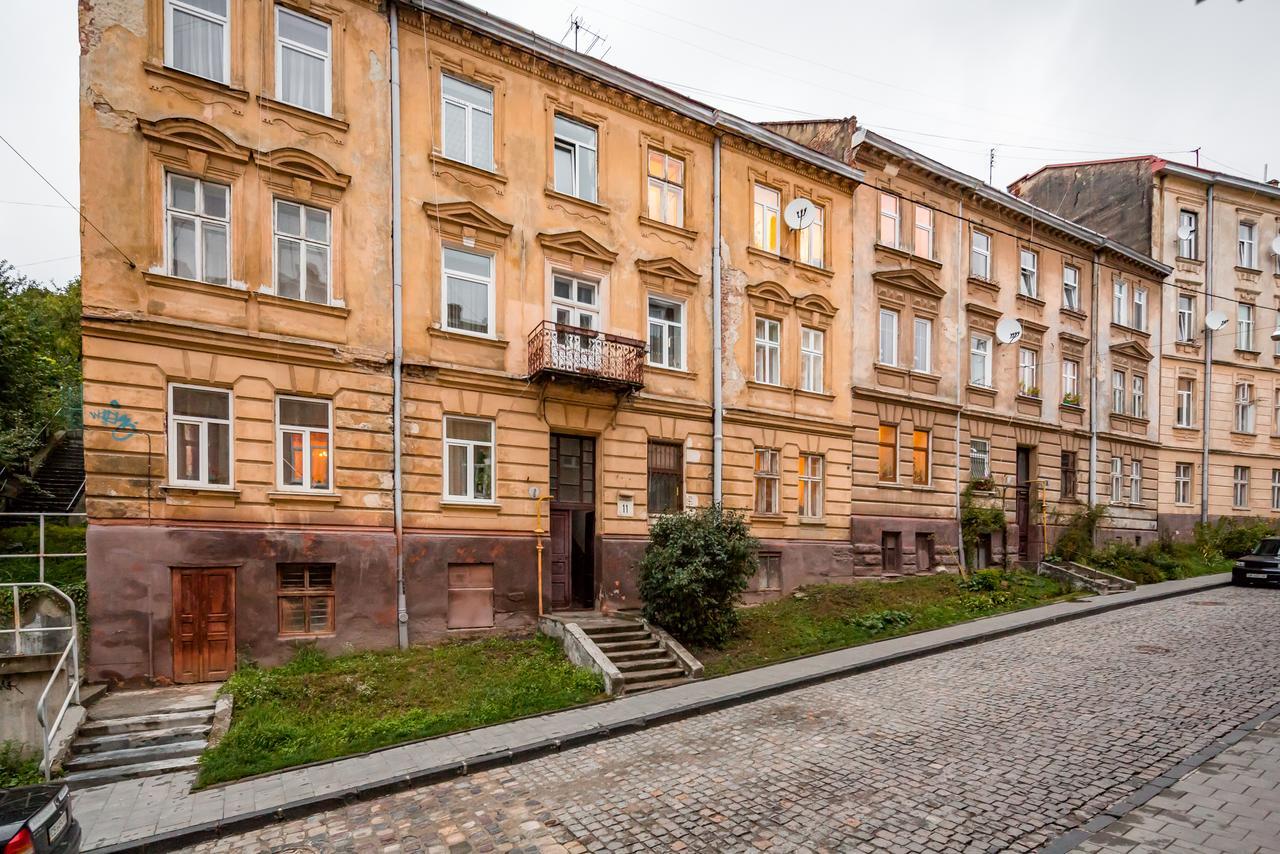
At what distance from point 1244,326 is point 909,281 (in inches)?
783

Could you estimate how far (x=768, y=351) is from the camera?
18.1 metres

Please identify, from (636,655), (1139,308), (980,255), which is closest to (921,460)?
(980,255)

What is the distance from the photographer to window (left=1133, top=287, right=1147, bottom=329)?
27.1 metres

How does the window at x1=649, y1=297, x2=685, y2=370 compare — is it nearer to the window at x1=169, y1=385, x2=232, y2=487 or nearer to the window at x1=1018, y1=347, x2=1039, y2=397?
the window at x1=169, y1=385, x2=232, y2=487

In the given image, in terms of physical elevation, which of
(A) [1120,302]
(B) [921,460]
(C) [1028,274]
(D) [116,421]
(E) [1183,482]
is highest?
(C) [1028,274]

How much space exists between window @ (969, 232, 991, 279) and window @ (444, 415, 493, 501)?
1745 cm

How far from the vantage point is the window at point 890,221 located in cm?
2025

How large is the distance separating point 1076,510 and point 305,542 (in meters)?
25.7

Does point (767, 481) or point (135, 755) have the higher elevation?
point (767, 481)

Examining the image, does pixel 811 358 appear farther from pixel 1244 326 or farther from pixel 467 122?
pixel 1244 326

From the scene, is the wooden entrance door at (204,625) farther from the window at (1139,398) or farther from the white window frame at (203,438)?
the window at (1139,398)

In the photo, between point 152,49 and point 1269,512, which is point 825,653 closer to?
point 152,49

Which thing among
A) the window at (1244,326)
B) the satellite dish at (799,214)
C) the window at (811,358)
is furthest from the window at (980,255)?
the window at (1244,326)

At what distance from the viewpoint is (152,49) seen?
10891 millimetres
